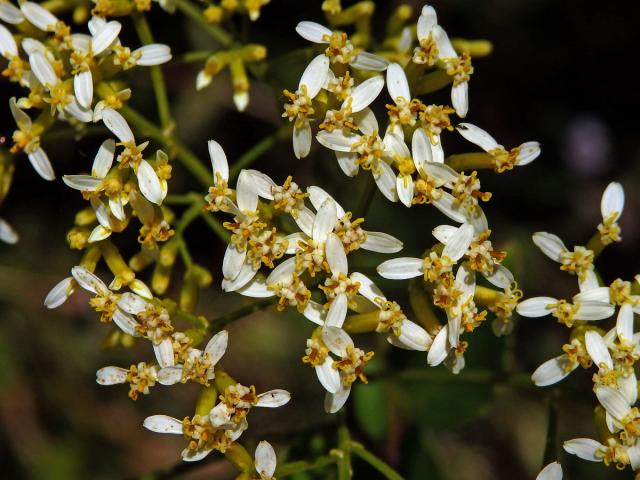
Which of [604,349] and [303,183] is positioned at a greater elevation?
[604,349]

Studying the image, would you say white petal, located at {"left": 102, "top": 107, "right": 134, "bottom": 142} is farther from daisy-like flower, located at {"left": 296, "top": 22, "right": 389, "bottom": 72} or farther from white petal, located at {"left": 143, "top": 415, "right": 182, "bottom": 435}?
white petal, located at {"left": 143, "top": 415, "right": 182, "bottom": 435}

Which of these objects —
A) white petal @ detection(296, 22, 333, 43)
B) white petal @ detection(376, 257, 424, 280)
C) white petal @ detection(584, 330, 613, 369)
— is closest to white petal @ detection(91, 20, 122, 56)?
white petal @ detection(296, 22, 333, 43)

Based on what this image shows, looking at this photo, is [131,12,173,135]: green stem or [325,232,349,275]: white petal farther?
[131,12,173,135]: green stem

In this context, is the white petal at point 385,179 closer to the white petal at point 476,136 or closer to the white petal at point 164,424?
the white petal at point 476,136

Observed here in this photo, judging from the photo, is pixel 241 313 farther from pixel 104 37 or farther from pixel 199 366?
pixel 104 37

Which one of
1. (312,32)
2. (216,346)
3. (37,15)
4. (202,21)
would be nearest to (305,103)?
(312,32)

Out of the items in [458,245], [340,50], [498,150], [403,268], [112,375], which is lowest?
[112,375]

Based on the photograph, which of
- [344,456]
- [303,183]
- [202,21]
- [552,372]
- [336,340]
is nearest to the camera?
[336,340]

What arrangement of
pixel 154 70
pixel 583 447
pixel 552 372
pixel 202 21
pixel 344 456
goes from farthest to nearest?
pixel 202 21 → pixel 154 70 → pixel 344 456 → pixel 552 372 → pixel 583 447
